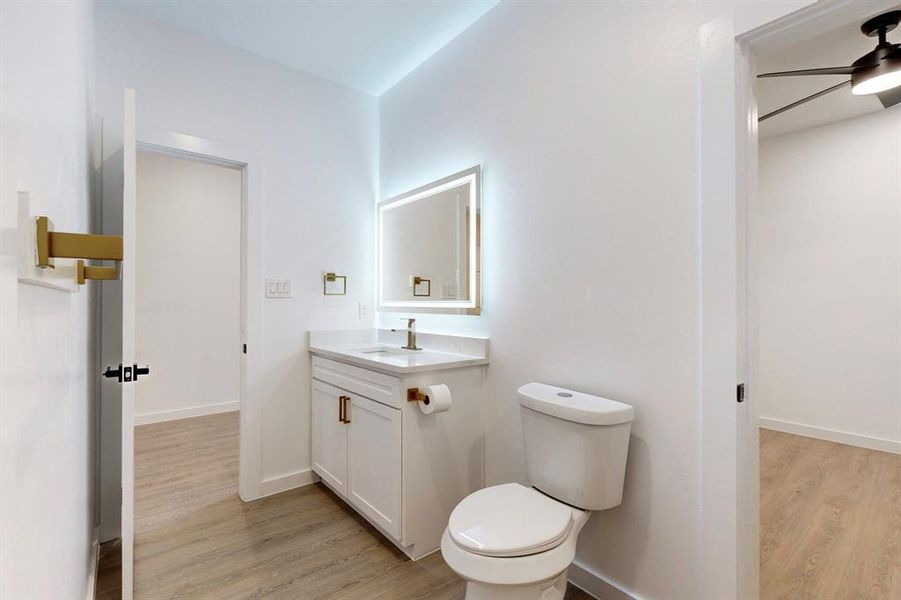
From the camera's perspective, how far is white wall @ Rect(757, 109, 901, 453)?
3.20 metres

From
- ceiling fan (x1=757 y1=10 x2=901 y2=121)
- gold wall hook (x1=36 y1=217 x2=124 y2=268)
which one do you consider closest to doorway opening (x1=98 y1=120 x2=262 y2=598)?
gold wall hook (x1=36 y1=217 x2=124 y2=268)

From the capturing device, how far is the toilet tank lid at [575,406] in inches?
57.4

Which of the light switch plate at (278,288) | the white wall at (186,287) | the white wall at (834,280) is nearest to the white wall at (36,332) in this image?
the light switch plate at (278,288)

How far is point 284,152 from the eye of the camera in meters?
2.65

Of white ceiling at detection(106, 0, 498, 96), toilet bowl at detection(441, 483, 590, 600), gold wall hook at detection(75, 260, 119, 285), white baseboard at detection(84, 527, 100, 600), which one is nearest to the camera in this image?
gold wall hook at detection(75, 260, 119, 285)

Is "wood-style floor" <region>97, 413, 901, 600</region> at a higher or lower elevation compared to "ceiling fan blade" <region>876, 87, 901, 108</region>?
lower

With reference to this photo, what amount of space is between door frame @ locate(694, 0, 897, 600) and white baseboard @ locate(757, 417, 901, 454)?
79.6 inches

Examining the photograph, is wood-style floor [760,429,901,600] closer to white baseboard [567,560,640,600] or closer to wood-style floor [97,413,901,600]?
wood-style floor [97,413,901,600]

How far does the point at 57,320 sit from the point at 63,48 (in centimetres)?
59

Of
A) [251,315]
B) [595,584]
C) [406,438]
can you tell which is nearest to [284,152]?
[251,315]

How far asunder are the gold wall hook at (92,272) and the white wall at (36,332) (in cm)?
5

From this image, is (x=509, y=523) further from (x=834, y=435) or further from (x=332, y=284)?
(x=834, y=435)

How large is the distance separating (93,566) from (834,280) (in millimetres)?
5098

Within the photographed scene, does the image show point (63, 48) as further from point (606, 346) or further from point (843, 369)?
point (843, 369)
